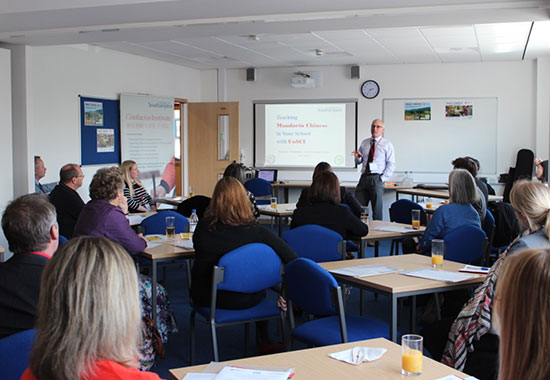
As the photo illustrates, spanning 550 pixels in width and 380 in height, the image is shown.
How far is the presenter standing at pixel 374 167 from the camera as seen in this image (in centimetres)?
845

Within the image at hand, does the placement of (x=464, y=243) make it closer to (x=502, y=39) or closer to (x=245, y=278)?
(x=245, y=278)

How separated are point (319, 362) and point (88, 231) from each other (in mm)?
2425

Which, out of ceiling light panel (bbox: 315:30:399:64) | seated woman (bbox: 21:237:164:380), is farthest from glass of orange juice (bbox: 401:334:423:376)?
ceiling light panel (bbox: 315:30:399:64)

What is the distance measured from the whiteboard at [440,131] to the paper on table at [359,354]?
8.18 m

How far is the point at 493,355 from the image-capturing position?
3.01m

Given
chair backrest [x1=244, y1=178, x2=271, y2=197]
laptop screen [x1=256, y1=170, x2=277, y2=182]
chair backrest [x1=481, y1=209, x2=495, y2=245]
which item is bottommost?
chair backrest [x1=481, y1=209, x2=495, y2=245]

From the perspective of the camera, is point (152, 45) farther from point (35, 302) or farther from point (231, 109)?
point (35, 302)

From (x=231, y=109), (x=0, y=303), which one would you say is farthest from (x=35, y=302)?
(x=231, y=109)

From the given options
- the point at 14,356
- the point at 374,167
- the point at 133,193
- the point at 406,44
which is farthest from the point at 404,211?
the point at 14,356

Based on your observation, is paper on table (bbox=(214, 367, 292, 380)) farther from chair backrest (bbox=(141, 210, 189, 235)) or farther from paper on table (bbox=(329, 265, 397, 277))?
chair backrest (bbox=(141, 210, 189, 235))

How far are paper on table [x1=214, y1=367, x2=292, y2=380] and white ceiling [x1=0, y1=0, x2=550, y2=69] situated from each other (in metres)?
3.49

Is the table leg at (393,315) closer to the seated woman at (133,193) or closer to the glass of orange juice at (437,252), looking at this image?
the glass of orange juice at (437,252)

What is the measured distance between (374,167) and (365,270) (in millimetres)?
5237

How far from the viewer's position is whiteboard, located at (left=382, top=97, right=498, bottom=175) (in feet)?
31.8
